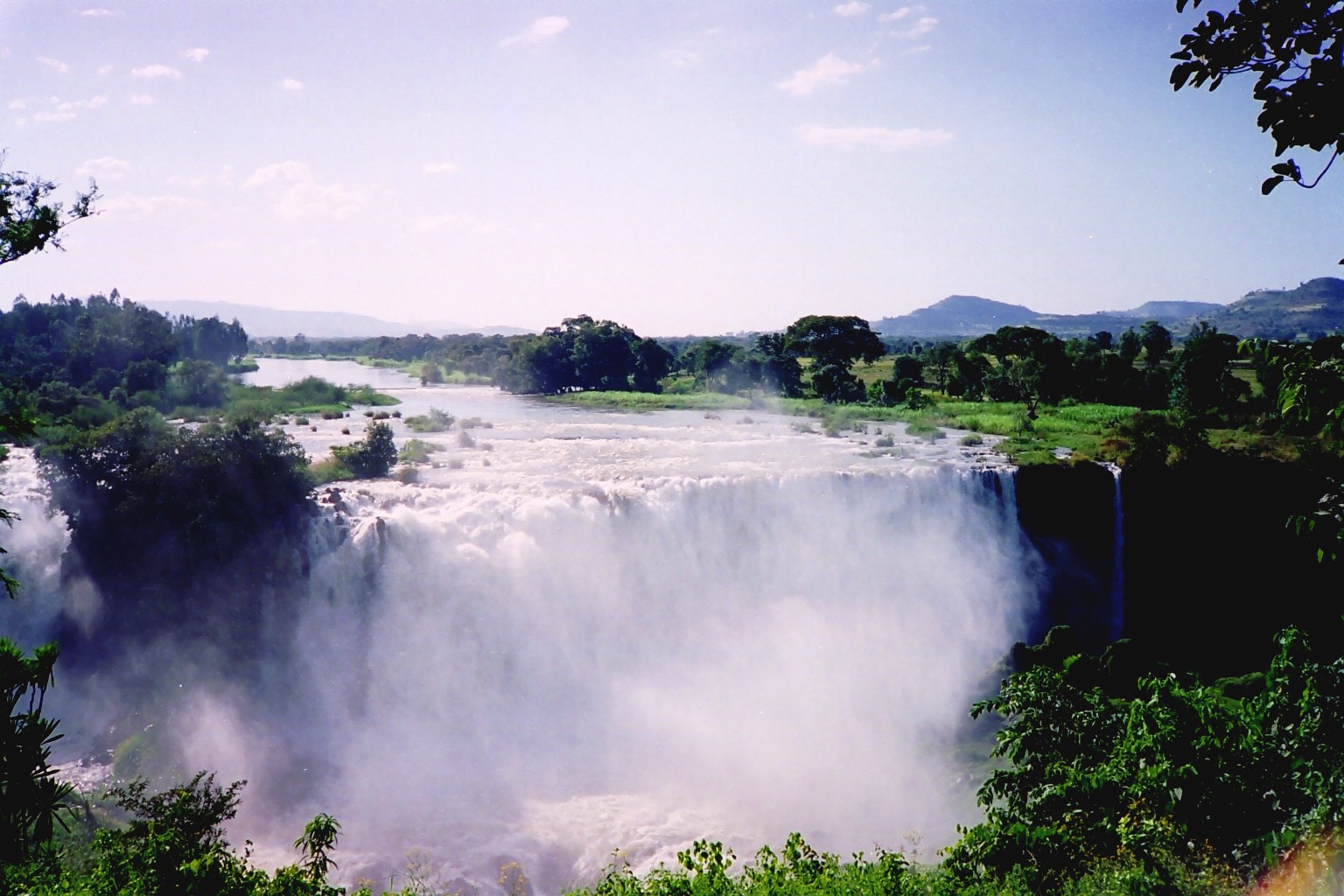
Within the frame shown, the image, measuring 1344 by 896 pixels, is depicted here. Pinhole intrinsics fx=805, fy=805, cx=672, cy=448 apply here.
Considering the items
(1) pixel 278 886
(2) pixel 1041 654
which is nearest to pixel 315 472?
(1) pixel 278 886

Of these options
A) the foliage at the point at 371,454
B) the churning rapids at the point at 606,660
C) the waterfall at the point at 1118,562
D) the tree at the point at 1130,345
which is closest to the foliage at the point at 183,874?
the churning rapids at the point at 606,660

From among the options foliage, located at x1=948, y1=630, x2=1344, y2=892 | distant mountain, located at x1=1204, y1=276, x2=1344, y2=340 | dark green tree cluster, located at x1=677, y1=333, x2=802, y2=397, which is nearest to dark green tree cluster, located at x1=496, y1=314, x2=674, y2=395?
dark green tree cluster, located at x1=677, y1=333, x2=802, y2=397

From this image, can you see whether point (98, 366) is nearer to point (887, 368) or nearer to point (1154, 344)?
point (887, 368)

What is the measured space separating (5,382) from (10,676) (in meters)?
29.2

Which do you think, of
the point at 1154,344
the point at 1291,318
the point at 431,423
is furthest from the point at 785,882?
the point at 1291,318

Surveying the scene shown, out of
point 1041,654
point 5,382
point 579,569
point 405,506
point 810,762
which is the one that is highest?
point 5,382

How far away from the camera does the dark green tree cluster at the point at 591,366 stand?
169 ft

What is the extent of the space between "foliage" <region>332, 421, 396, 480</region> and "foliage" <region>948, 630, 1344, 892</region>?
19.7 meters

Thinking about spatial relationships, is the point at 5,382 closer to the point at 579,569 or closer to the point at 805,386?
the point at 579,569

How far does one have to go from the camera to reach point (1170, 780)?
22.2ft

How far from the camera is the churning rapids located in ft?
45.6

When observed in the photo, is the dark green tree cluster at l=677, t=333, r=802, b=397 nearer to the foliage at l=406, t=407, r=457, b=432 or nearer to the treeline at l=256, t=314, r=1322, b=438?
the treeline at l=256, t=314, r=1322, b=438

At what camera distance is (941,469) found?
926 inches

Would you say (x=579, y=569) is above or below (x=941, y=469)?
below
